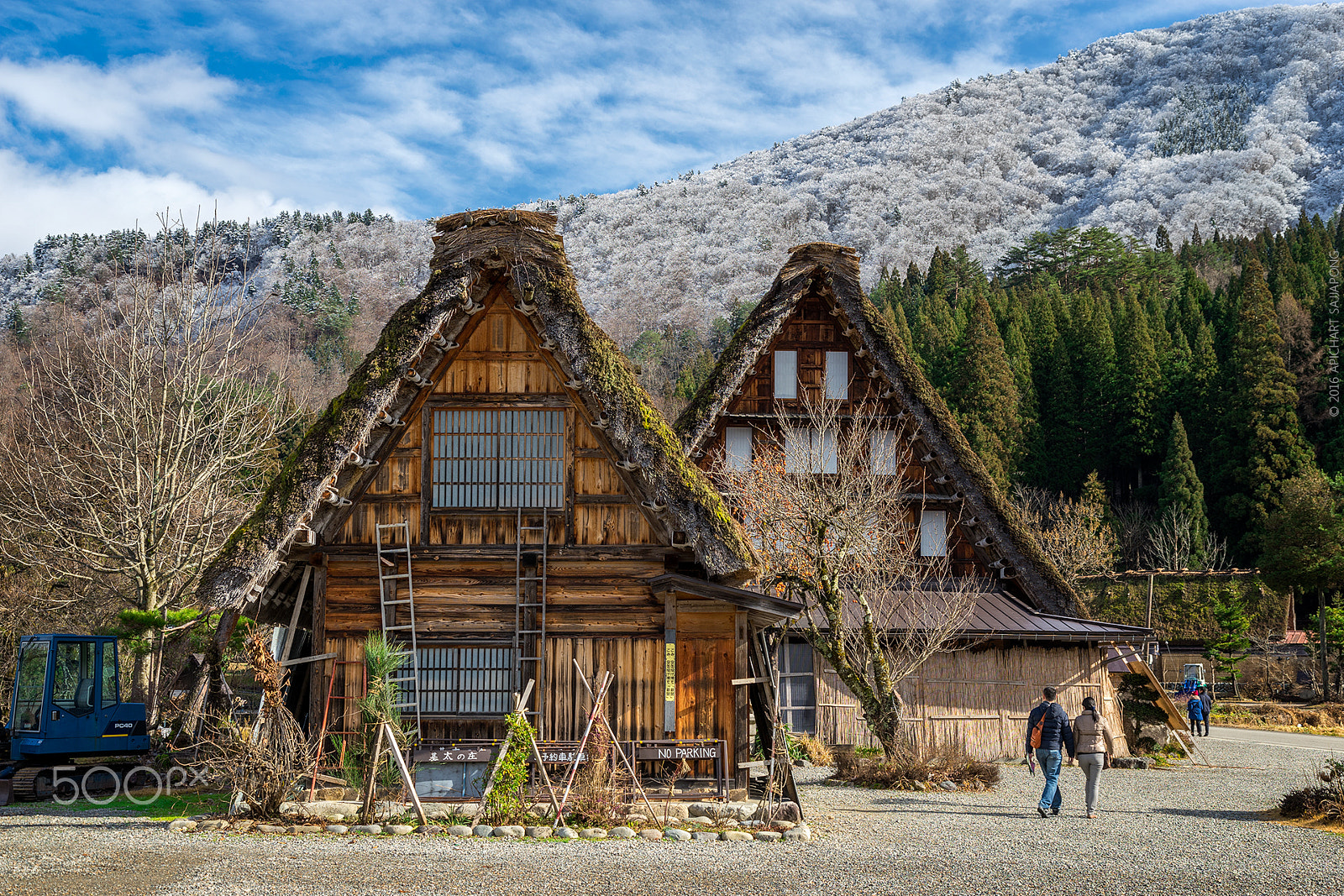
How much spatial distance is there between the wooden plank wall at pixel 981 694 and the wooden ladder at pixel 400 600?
403 inches

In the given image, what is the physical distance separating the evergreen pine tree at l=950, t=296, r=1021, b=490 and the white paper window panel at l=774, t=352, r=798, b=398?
29261 millimetres

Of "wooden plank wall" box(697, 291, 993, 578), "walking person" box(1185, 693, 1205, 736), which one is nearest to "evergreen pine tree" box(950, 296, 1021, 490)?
"walking person" box(1185, 693, 1205, 736)

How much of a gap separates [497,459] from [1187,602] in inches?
1452

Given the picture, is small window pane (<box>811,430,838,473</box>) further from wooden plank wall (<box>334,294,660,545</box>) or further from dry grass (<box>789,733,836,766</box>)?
wooden plank wall (<box>334,294,660,545</box>)

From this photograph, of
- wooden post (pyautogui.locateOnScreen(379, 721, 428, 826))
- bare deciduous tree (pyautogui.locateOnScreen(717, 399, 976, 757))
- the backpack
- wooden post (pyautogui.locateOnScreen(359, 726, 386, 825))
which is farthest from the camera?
bare deciduous tree (pyautogui.locateOnScreen(717, 399, 976, 757))

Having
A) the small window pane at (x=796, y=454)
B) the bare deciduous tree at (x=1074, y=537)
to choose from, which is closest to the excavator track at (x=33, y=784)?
the small window pane at (x=796, y=454)

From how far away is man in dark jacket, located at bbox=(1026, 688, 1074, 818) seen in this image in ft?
45.1

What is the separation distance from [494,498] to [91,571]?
1694 centimetres

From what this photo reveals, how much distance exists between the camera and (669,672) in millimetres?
13344

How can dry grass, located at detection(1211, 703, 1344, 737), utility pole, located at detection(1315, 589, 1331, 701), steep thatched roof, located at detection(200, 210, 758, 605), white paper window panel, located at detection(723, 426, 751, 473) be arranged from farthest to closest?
utility pole, located at detection(1315, 589, 1331, 701), dry grass, located at detection(1211, 703, 1344, 737), white paper window panel, located at detection(723, 426, 751, 473), steep thatched roof, located at detection(200, 210, 758, 605)

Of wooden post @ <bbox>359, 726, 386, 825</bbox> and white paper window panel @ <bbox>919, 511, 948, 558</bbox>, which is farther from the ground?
white paper window panel @ <bbox>919, 511, 948, 558</bbox>
